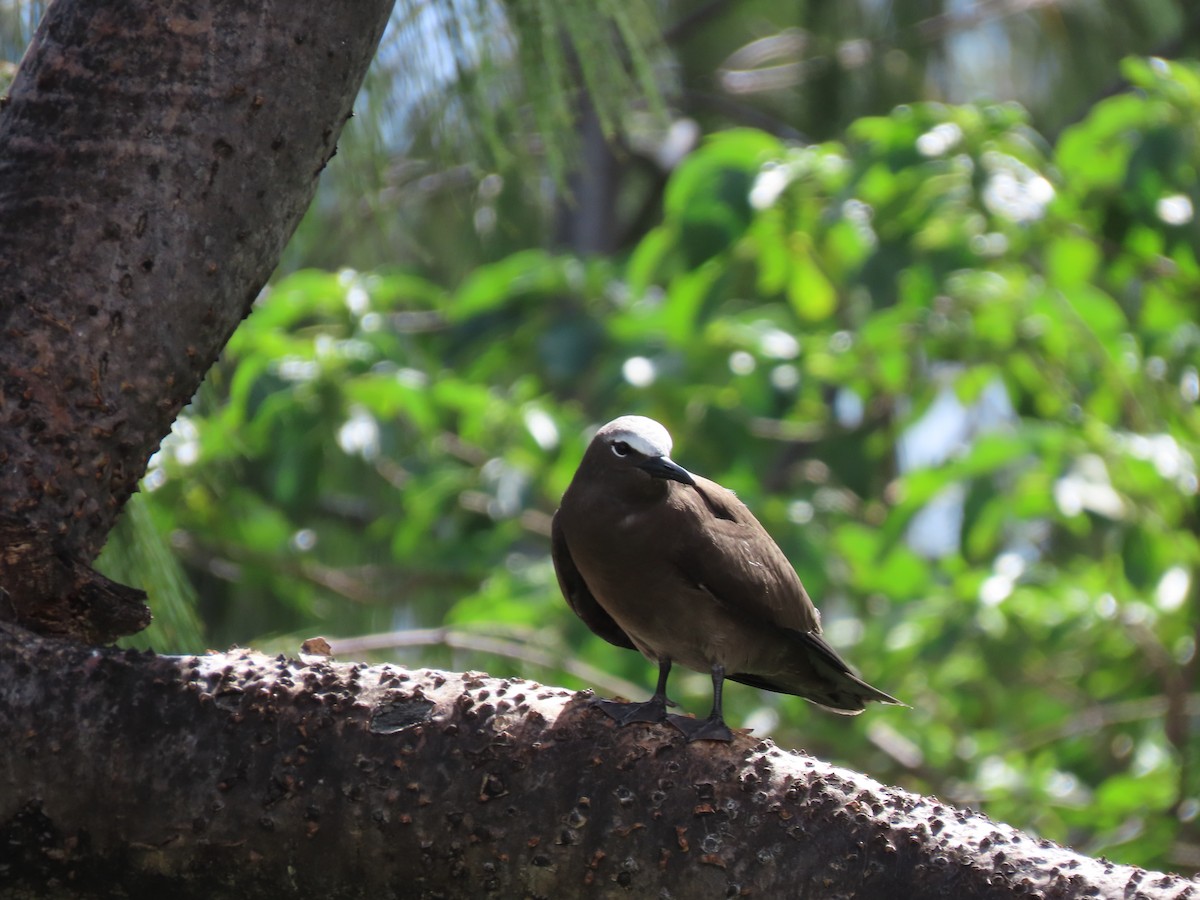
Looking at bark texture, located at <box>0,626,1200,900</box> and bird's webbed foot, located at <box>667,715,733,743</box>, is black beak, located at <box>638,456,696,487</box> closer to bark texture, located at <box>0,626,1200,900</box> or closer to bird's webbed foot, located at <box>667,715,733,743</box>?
bird's webbed foot, located at <box>667,715,733,743</box>

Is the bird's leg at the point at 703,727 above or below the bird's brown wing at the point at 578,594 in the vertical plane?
above

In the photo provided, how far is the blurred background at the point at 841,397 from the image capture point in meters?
3.62

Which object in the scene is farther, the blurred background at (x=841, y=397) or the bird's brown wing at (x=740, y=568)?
the blurred background at (x=841, y=397)

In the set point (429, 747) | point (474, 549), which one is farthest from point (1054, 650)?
point (429, 747)

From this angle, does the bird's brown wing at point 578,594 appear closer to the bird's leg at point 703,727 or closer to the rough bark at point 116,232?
the bird's leg at point 703,727

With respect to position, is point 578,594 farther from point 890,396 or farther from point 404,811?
point 890,396

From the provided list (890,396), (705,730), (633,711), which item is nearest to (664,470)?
(633,711)

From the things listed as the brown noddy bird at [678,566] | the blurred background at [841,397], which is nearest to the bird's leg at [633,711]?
the brown noddy bird at [678,566]

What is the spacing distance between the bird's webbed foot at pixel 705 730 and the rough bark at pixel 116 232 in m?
0.76

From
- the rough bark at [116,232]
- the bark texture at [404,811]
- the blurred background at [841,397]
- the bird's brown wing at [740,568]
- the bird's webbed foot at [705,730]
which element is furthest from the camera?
the blurred background at [841,397]

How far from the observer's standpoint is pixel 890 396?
5039 mm

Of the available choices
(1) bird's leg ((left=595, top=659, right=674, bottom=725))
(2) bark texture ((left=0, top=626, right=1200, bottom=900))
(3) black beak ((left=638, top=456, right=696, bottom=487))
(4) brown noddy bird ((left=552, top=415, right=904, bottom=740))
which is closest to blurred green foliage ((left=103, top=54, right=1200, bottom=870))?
(4) brown noddy bird ((left=552, top=415, right=904, bottom=740))

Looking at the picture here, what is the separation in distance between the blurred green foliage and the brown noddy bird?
0.96m

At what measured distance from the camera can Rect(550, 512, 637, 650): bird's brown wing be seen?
2.59 metres
